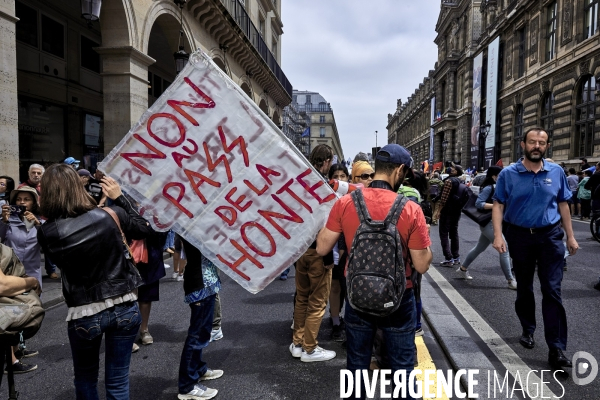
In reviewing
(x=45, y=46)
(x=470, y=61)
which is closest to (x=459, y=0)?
(x=470, y=61)

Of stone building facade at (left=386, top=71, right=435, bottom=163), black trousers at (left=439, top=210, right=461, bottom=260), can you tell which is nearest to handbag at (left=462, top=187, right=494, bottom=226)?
black trousers at (left=439, top=210, right=461, bottom=260)

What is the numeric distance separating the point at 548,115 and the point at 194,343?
2879 cm

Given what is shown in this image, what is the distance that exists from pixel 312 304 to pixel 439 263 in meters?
4.80

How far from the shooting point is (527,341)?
12.0 ft

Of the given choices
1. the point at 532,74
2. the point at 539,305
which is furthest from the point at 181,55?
the point at 532,74

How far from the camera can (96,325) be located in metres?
2.08

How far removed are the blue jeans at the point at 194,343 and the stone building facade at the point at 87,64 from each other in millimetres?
5137

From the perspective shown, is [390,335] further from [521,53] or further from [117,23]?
[521,53]

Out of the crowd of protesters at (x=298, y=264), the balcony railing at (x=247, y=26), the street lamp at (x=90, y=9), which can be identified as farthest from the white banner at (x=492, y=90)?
the crowd of protesters at (x=298, y=264)

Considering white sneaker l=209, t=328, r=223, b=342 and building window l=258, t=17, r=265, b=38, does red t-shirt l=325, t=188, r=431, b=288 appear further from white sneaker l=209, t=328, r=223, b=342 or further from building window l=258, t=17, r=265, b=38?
building window l=258, t=17, r=265, b=38

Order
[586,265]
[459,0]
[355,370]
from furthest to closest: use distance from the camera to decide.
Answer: [459,0], [586,265], [355,370]

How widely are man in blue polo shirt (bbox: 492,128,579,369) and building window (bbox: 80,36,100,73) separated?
534 inches

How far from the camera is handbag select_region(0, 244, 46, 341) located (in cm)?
202

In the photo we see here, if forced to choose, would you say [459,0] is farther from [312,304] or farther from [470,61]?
[312,304]
